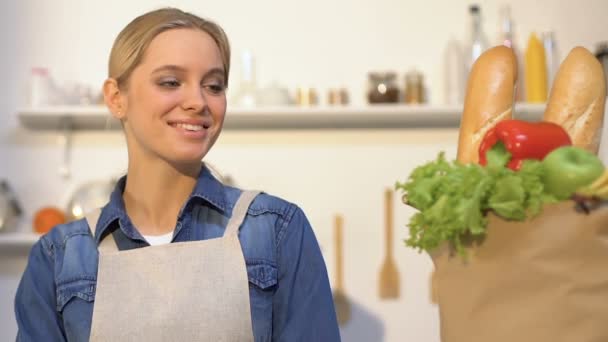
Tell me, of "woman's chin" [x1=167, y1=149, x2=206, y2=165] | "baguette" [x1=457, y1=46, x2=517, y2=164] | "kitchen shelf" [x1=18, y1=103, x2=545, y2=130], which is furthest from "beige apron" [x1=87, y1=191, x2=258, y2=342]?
"kitchen shelf" [x1=18, y1=103, x2=545, y2=130]

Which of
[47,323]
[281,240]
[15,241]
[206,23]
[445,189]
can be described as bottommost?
[15,241]

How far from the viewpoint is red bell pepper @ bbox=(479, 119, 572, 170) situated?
0.69 m

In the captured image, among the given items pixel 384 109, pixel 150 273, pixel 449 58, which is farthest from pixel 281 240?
pixel 449 58

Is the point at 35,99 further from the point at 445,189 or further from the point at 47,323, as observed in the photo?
the point at 445,189

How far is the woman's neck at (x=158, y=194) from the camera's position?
120cm

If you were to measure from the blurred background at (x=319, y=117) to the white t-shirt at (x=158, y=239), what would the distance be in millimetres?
1315

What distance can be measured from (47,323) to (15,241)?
1.39 m

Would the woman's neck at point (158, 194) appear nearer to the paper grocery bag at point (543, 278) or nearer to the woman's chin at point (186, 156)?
the woman's chin at point (186, 156)

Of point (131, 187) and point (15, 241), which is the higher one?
point (131, 187)

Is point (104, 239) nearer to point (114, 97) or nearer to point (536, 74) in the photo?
point (114, 97)

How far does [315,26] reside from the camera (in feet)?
8.63

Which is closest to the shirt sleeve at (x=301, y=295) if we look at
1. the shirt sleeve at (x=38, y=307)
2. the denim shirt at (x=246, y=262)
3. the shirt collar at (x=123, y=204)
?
the denim shirt at (x=246, y=262)

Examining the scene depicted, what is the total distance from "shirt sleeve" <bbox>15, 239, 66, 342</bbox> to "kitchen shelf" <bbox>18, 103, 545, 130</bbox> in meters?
1.26

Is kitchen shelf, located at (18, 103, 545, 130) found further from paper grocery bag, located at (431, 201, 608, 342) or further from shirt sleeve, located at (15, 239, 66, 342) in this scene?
paper grocery bag, located at (431, 201, 608, 342)
